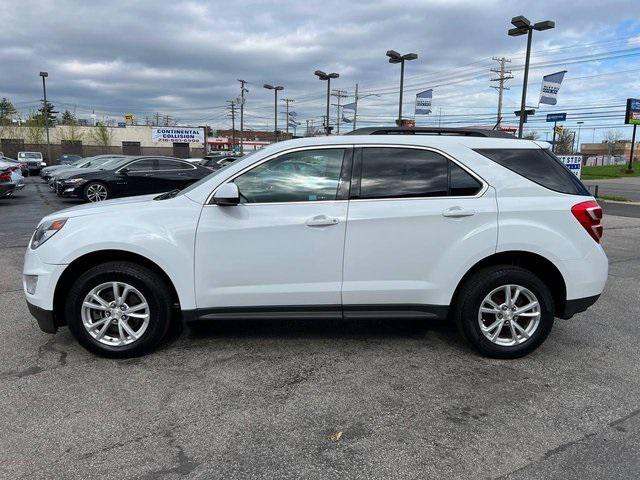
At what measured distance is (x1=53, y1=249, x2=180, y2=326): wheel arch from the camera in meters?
4.03

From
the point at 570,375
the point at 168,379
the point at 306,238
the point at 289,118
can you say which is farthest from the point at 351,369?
the point at 289,118

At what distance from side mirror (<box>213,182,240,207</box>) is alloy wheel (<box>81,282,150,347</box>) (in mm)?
976

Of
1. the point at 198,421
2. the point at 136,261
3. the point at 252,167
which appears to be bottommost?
the point at 198,421

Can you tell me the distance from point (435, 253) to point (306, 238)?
40.7 inches

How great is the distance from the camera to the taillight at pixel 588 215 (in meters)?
4.11

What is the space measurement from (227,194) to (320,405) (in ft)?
5.49

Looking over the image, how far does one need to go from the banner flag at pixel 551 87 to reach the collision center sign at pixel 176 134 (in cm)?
4872

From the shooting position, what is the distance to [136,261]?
4.08 metres

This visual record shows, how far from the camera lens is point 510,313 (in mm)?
4176

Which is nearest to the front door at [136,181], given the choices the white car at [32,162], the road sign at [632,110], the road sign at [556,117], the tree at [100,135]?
the road sign at [556,117]

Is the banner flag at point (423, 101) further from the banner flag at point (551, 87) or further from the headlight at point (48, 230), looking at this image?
the headlight at point (48, 230)

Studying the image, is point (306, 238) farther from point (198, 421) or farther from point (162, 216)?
point (198, 421)

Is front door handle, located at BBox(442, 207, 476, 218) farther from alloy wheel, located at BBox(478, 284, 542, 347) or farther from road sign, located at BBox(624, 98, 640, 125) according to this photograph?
road sign, located at BBox(624, 98, 640, 125)

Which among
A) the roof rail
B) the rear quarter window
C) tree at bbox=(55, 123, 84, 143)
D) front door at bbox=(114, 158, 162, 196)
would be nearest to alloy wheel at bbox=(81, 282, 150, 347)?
the roof rail
